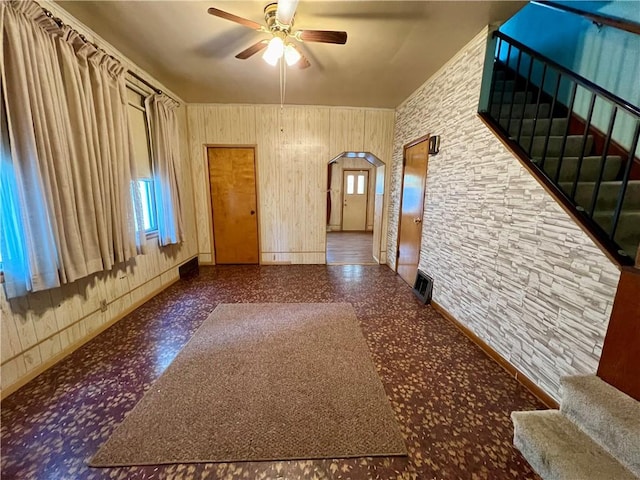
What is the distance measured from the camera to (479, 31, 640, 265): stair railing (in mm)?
1332

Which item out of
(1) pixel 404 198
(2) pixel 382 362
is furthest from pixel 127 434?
(1) pixel 404 198

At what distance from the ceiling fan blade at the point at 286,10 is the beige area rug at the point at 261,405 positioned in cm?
245

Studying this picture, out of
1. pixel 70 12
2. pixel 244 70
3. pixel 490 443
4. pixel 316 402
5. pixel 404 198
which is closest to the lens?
pixel 490 443

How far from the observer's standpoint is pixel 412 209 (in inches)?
136

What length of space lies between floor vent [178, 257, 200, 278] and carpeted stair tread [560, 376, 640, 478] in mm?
4169

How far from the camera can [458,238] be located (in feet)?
8.00

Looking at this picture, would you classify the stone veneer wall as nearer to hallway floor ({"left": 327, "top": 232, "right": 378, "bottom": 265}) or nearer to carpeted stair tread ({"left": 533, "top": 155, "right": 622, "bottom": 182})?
carpeted stair tread ({"left": 533, "top": 155, "right": 622, "bottom": 182})

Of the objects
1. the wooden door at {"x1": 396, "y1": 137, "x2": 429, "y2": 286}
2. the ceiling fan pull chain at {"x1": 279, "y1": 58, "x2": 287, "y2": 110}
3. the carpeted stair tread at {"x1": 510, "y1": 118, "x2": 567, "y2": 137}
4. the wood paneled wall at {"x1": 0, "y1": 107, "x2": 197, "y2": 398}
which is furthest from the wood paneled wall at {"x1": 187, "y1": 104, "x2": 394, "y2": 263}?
the carpeted stair tread at {"x1": 510, "y1": 118, "x2": 567, "y2": 137}

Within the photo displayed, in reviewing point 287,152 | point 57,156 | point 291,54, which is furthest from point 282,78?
point 57,156

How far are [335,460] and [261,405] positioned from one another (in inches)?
20.9

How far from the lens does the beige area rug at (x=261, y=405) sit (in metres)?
1.24

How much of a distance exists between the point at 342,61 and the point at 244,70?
113 centimetres

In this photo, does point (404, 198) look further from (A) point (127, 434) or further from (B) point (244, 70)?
(A) point (127, 434)

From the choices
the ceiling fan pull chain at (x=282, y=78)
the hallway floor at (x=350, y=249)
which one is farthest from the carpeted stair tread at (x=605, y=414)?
the ceiling fan pull chain at (x=282, y=78)
